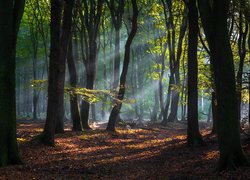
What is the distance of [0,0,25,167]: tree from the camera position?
10.4 m

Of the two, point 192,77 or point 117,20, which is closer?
point 192,77

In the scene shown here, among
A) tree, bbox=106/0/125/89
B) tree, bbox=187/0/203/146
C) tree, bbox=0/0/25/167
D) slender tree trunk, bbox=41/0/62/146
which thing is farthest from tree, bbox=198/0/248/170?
tree, bbox=106/0/125/89

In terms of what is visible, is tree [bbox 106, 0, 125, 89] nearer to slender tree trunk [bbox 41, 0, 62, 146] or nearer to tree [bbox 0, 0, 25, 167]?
slender tree trunk [bbox 41, 0, 62, 146]

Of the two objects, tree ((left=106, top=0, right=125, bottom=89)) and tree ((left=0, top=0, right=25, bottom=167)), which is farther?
tree ((left=106, top=0, right=125, bottom=89))

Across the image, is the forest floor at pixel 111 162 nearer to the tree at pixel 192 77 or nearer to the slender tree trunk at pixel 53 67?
the slender tree trunk at pixel 53 67

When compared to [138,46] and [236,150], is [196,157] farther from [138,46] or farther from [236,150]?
[138,46]

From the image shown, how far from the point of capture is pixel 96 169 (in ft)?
37.3

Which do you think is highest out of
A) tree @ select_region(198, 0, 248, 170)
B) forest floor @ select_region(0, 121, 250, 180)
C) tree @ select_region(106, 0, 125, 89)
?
tree @ select_region(106, 0, 125, 89)

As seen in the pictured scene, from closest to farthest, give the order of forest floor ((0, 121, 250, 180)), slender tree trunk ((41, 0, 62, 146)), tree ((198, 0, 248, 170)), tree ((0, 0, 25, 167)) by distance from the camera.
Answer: tree ((198, 0, 248, 170))
forest floor ((0, 121, 250, 180))
tree ((0, 0, 25, 167))
slender tree trunk ((41, 0, 62, 146))

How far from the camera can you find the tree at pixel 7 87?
10.4 meters

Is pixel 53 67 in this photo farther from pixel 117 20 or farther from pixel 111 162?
pixel 117 20

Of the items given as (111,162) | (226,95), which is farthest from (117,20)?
(226,95)

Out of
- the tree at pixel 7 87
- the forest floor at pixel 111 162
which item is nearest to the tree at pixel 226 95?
the forest floor at pixel 111 162

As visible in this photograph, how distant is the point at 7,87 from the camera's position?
10531mm
